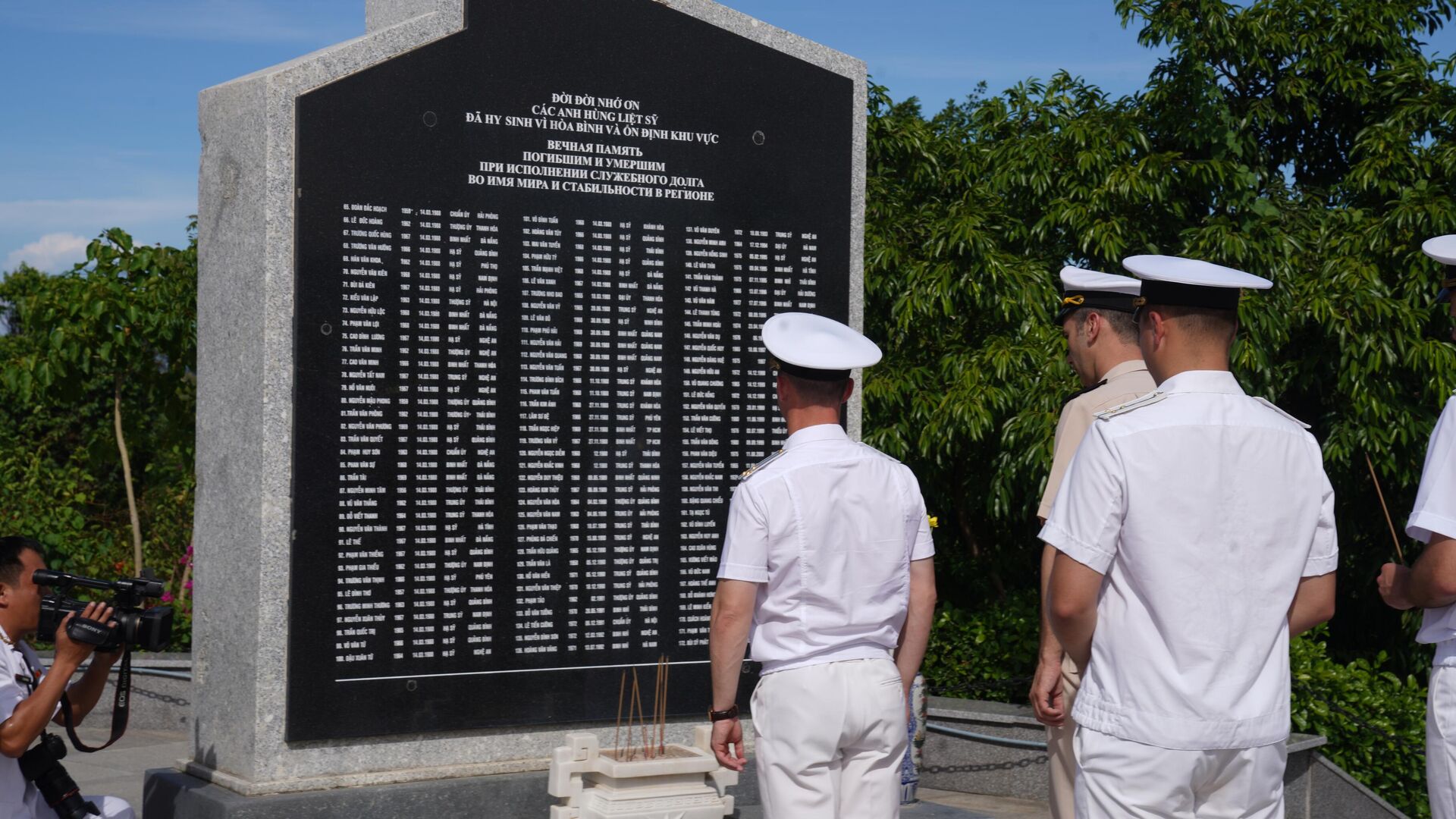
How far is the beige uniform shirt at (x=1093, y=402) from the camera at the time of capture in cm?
459

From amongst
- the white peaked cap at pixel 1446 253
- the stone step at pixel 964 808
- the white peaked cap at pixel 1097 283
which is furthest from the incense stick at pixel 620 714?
the white peaked cap at pixel 1446 253

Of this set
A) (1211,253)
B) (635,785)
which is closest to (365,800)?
(635,785)

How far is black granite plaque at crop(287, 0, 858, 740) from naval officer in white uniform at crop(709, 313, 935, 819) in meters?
1.93

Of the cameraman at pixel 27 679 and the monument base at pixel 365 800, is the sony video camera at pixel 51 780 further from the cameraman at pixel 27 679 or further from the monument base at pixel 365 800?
the monument base at pixel 365 800

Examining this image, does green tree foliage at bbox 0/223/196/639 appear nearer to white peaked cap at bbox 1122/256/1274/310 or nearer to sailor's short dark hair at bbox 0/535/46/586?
sailor's short dark hair at bbox 0/535/46/586

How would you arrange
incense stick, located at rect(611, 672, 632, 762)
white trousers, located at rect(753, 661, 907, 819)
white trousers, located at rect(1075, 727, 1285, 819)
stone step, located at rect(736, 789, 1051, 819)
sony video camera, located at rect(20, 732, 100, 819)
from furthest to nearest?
stone step, located at rect(736, 789, 1051, 819) < incense stick, located at rect(611, 672, 632, 762) < sony video camera, located at rect(20, 732, 100, 819) < white trousers, located at rect(753, 661, 907, 819) < white trousers, located at rect(1075, 727, 1285, 819)

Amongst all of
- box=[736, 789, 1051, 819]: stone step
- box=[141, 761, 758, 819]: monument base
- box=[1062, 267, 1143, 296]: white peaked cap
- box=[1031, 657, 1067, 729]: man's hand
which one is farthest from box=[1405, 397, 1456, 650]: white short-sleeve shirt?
box=[141, 761, 758, 819]: monument base

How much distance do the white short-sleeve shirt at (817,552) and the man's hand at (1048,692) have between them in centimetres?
54

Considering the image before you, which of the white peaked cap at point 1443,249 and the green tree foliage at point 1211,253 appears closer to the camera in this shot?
the white peaked cap at point 1443,249

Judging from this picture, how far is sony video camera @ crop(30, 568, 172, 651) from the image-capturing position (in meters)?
4.20

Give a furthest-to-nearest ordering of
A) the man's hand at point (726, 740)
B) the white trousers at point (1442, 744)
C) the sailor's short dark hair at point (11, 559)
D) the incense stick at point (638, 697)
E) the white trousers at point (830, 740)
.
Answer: the incense stick at point (638, 697), the sailor's short dark hair at point (11, 559), the man's hand at point (726, 740), the white trousers at point (830, 740), the white trousers at point (1442, 744)

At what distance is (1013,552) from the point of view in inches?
391

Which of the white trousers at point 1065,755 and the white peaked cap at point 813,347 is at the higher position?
the white peaked cap at point 813,347

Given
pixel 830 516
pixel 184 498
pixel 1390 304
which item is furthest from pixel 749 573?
pixel 184 498
